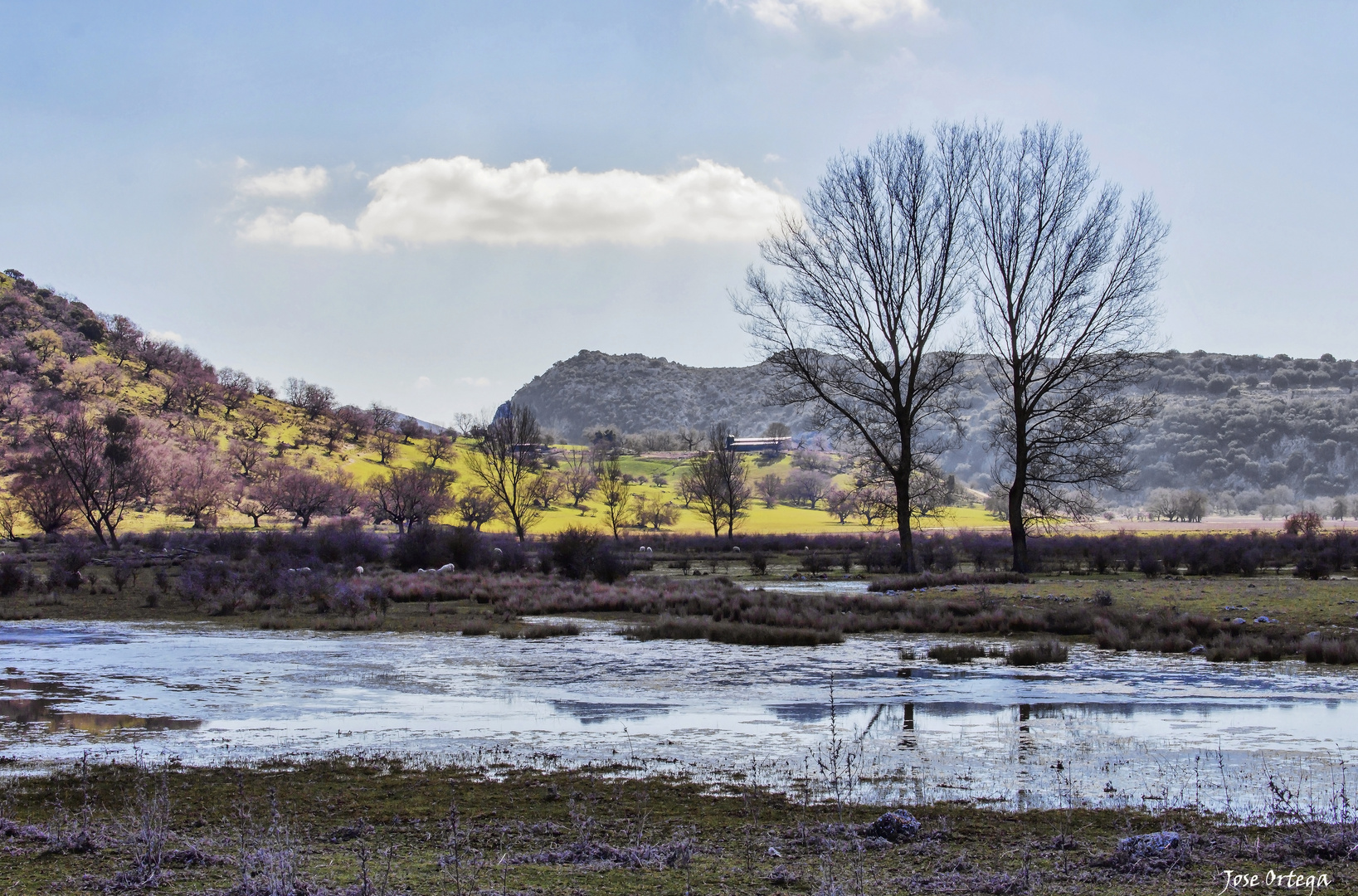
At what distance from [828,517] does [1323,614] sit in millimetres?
96930

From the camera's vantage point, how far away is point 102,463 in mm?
61656

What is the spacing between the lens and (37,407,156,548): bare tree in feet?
170

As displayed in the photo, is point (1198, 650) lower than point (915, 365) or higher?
lower

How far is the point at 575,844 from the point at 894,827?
2.19 meters

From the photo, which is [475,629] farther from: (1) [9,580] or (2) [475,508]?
(2) [475,508]

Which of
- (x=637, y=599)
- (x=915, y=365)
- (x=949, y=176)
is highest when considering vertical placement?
(x=949, y=176)

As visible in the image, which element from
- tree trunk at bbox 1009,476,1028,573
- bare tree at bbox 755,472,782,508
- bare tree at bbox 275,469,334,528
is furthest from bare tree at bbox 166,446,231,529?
bare tree at bbox 755,472,782,508

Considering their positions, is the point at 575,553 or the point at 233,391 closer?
the point at 575,553

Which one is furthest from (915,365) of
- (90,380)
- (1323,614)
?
(90,380)

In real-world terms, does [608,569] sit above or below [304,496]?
below

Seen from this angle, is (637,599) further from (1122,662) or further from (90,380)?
(90,380)

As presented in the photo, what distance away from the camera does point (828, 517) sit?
115375 mm

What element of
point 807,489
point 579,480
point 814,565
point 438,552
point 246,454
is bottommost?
point 814,565

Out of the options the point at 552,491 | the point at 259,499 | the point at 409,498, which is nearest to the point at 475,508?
the point at 409,498
